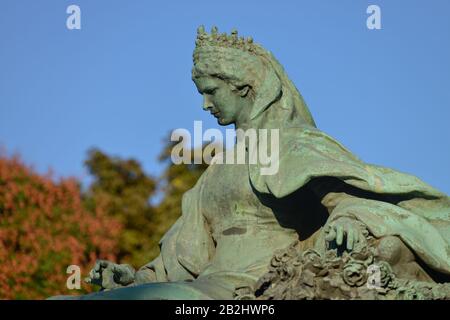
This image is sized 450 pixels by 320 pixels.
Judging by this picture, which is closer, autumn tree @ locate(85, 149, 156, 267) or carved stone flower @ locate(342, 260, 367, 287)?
carved stone flower @ locate(342, 260, 367, 287)

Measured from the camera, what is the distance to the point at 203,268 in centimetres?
1287

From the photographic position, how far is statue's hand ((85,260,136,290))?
42.4 feet

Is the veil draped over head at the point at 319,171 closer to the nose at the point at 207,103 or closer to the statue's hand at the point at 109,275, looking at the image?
the nose at the point at 207,103

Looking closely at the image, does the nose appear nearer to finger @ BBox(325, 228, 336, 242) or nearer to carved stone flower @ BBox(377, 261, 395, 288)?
finger @ BBox(325, 228, 336, 242)

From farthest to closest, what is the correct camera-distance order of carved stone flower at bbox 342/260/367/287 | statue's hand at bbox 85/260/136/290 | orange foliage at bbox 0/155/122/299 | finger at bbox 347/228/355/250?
1. orange foliage at bbox 0/155/122/299
2. statue's hand at bbox 85/260/136/290
3. finger at bbox 347/228/355/250
4. carved stone flower at bbox 342/260/367/287

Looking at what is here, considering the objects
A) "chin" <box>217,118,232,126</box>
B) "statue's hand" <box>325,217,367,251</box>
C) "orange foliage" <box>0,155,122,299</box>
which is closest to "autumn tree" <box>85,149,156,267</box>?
"orange foliage" <box>0,155,122,299</box>

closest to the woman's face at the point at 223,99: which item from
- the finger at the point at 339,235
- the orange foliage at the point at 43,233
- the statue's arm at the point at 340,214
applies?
the statue's arm at the point at 340,214

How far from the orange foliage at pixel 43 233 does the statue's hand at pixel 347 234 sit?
61.7 feet

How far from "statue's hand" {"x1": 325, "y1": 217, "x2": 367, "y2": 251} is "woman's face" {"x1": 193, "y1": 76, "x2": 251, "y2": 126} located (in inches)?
70.6

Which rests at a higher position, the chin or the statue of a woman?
the chin

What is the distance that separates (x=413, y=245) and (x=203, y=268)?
207 cm
